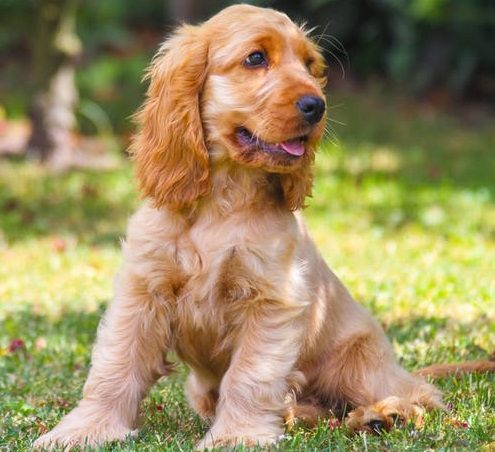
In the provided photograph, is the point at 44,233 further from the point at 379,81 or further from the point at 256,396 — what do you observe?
the point at 379,81

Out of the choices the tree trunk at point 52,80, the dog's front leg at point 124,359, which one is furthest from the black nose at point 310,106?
the tree trunk at point 52,80

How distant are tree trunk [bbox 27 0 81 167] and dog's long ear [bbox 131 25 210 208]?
750 cm

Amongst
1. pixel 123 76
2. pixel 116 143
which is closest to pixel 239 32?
pixel 116 143

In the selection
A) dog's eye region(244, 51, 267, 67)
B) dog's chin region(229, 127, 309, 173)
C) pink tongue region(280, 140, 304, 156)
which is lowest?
dog's chin region(229, 127, 309, 173)

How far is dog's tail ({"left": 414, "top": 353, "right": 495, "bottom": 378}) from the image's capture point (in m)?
5.55

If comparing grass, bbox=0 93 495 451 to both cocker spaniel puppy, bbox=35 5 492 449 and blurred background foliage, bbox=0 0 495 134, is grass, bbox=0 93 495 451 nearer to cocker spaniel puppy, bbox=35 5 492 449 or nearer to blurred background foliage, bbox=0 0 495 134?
cocker spaniel puppy, bbox=35 5 492 449

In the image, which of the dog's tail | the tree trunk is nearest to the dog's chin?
the dog's tail

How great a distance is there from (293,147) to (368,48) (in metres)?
13.1

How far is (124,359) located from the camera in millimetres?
4789

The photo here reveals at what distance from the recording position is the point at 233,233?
4.76 metres

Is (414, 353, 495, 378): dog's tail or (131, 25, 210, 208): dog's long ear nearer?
(131, 25, 210, 208): dog's long ear

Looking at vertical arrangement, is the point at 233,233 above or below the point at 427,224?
above

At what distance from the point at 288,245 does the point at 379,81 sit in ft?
42.6

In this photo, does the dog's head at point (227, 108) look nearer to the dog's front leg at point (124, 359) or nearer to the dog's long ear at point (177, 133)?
the dog's long ear at point (177, 133)
